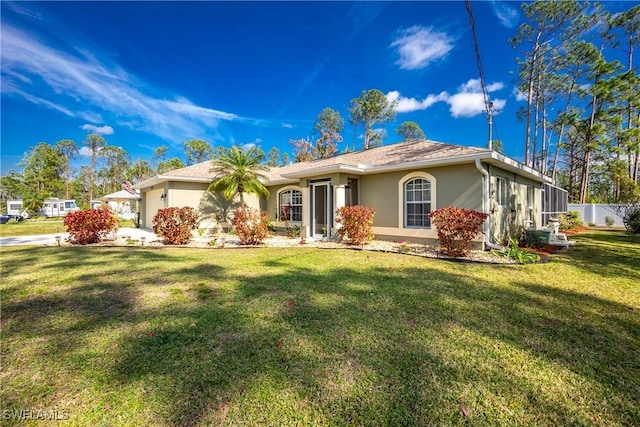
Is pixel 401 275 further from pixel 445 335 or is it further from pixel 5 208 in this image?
pixel 5 208

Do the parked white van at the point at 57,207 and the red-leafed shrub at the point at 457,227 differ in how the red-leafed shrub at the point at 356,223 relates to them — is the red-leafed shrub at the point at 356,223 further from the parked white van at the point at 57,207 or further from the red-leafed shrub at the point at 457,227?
the parked white van at the point at 57,207

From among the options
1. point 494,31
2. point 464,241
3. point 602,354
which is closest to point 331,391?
point 602,354

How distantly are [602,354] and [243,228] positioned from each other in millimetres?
9835

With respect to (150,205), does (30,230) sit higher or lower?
lower

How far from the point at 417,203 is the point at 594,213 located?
2017 cm

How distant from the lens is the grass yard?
7.18ft

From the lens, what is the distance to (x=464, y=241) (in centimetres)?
788

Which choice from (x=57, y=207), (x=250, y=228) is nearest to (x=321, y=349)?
(x=250, y=228)

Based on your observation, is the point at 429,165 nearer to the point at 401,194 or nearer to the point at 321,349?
the point at 401,194

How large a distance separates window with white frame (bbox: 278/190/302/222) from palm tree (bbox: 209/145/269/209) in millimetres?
1327

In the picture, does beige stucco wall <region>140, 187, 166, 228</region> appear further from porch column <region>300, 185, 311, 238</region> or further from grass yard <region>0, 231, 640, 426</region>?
grass yard <region>0, 231, 640, 426</region>

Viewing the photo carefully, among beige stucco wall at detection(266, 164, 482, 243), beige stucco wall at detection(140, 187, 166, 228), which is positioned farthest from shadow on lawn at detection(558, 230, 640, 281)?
beige stucco wall at detection(140, 187, 166, 228)

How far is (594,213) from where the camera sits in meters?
20.9

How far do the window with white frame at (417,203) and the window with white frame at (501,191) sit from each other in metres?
2.36
